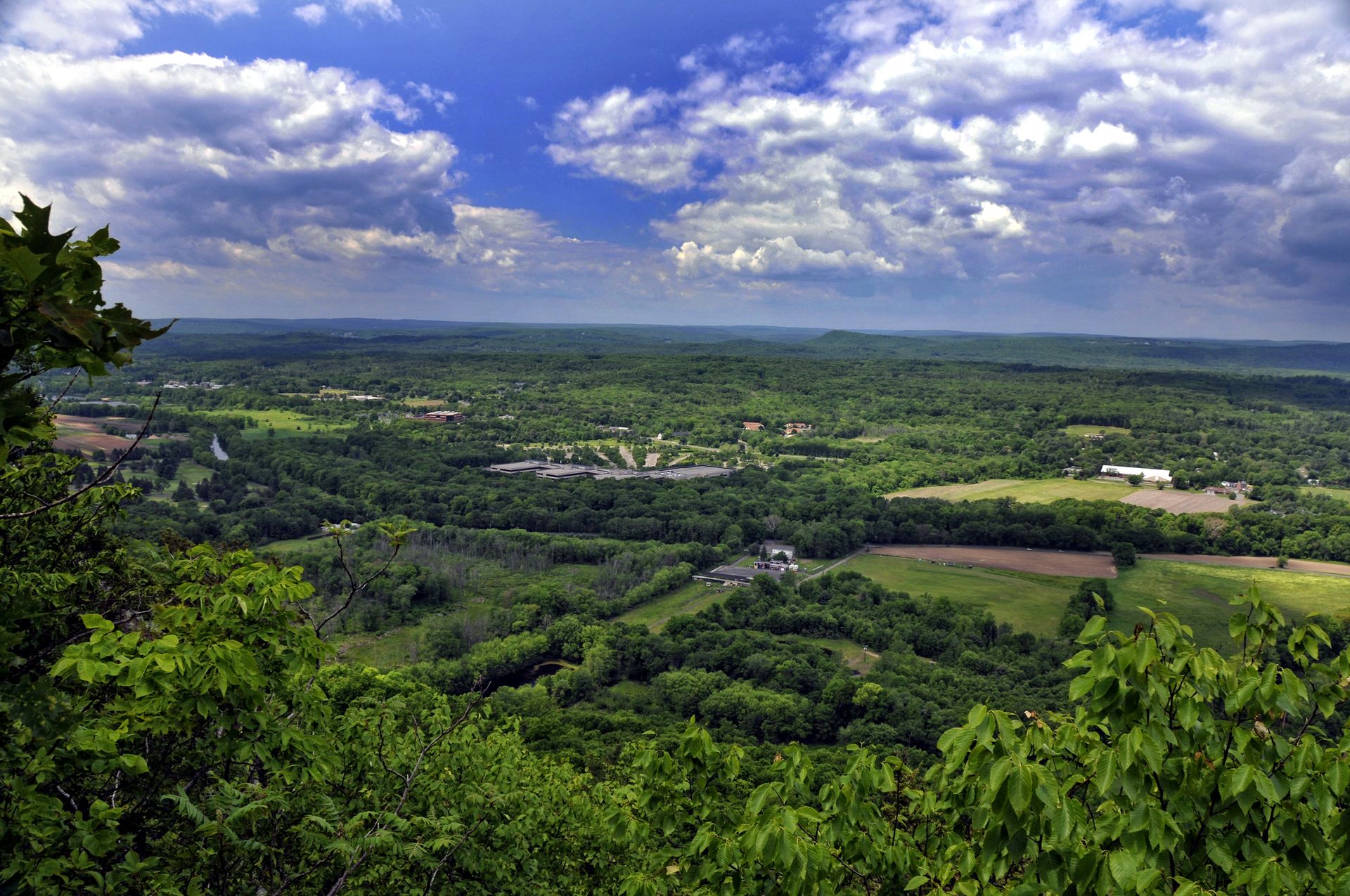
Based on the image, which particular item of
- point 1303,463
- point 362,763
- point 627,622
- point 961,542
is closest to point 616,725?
point 627,622

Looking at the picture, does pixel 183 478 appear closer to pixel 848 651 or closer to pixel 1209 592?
pixel 848 651

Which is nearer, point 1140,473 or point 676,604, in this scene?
point 676,604

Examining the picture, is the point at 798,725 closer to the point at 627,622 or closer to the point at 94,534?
the point at 627,622

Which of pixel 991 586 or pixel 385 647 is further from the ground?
pixel 991 586

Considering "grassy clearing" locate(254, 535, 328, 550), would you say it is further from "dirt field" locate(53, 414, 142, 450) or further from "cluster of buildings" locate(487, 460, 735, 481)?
"cluster of buildings" locate(487, 460, 735, 481)

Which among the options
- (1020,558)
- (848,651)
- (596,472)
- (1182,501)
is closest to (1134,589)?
(1020,558)

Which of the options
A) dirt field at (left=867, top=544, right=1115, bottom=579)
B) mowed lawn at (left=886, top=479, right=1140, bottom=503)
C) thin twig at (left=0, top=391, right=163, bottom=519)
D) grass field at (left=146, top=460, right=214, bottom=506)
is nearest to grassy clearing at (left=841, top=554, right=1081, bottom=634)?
dirt field at (left=867, top=544, right=1115, bottom=579)

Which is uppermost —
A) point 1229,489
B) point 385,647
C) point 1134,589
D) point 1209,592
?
point 1229,489

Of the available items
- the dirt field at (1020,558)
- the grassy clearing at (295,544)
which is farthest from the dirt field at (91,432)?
the dirt field at (1020,558)

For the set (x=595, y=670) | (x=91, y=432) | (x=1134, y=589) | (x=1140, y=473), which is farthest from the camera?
(x=1140, y=473)
